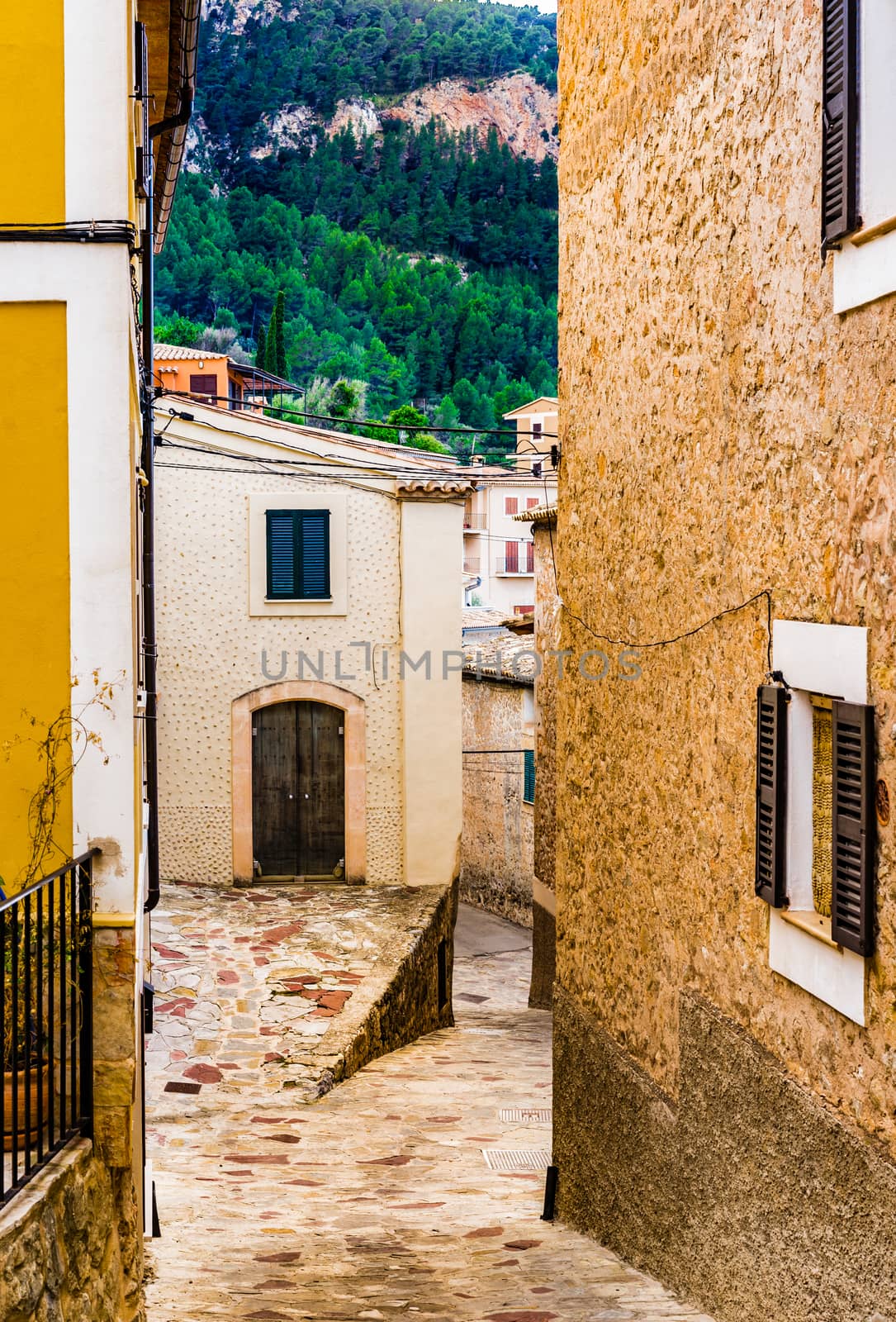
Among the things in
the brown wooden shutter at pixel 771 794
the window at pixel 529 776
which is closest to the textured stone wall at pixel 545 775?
the window at pixel 529 776

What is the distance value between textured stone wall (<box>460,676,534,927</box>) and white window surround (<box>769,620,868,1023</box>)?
1604cm

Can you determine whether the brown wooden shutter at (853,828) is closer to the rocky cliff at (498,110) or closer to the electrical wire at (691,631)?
the electrical wire at (691,631)

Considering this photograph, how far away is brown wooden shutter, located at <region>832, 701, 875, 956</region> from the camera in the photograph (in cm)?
355

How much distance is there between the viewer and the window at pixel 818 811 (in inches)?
142

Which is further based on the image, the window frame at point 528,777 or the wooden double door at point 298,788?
the window frame at point 528,777

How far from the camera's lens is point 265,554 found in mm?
14016

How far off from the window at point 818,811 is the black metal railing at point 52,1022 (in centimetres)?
239

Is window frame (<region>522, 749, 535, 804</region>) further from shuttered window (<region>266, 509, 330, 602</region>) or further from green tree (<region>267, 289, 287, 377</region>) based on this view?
green tree (<region>267, 289, 287, 377</region>)

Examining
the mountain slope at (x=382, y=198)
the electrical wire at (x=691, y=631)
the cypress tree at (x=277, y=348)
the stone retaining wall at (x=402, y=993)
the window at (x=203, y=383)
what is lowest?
the stone retaining wall at (x=402, y=993)

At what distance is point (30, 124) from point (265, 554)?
958cm

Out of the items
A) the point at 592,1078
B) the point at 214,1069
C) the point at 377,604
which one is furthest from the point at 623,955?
the point at 377,604

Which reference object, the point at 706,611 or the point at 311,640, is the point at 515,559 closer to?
the point at 311,640

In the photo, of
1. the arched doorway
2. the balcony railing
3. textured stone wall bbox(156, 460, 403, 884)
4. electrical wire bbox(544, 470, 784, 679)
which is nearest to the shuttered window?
textured stone wall bbox(156, 460, 403, 884)

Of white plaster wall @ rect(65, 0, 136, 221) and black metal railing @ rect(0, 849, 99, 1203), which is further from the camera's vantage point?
white plaster wall @ rect(65, 0, 136, 221)
